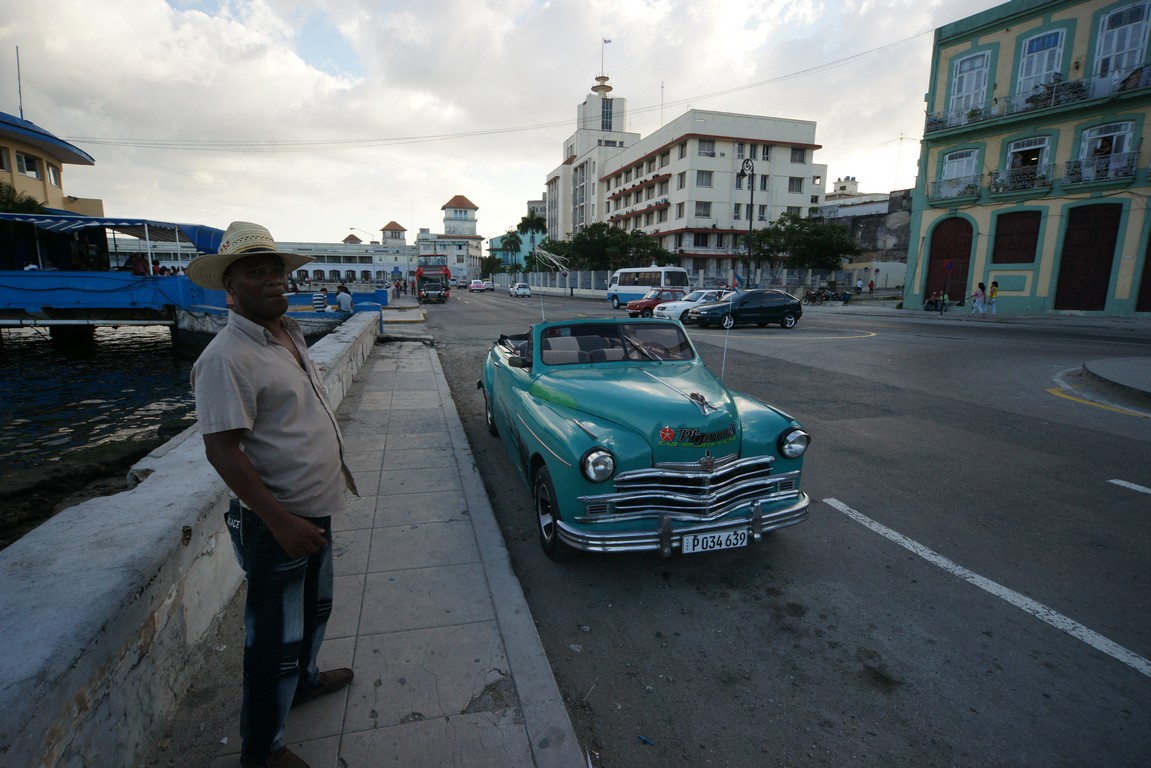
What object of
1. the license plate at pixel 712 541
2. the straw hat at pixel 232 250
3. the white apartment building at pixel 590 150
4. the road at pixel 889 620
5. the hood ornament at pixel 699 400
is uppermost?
the white apartment building at pixel 590 150

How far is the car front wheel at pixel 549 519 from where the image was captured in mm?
3660

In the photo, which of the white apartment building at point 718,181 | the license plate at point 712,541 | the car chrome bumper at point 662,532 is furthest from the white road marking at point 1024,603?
the white apartment building at point 718,181

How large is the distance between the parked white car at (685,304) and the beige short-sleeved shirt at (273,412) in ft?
68.1

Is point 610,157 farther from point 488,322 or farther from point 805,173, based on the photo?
point 488,322

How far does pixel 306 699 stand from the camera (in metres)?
2.46

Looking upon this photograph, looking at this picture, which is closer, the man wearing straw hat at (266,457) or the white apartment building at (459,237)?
the man wearing straw hat at (266,457)

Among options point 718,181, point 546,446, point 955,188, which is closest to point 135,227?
point 546,446

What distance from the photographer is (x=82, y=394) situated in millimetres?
12172

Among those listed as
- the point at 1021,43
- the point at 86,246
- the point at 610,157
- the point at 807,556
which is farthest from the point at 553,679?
the point at 610,157

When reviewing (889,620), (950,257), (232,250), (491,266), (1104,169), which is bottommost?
(889,620)

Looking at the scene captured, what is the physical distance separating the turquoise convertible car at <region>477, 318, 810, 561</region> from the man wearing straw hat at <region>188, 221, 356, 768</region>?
1.61 m

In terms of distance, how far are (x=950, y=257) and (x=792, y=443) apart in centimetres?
3295

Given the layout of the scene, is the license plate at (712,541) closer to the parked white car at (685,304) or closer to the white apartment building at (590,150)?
the parked white car at (685,304)

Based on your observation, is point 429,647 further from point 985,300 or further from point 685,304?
point 985,300
